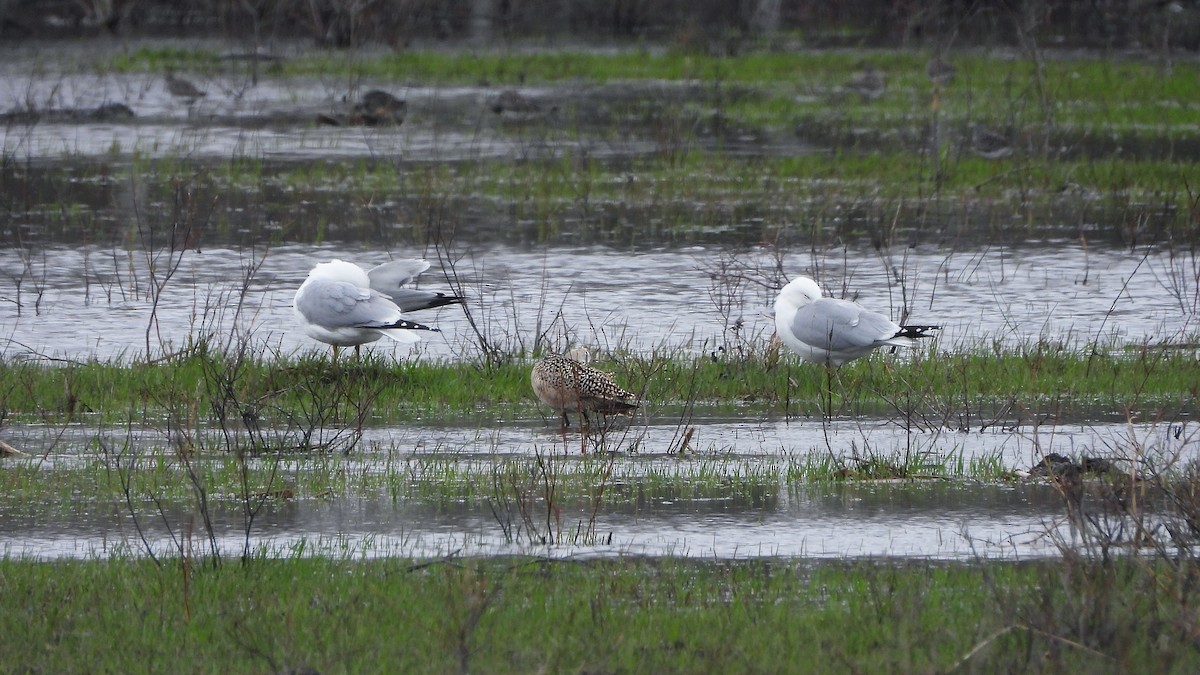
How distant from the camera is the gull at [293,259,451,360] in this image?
9.46m

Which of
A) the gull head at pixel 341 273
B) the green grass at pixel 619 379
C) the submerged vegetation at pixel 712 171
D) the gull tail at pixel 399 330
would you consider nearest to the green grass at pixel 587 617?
the green grass at pixel 619 379

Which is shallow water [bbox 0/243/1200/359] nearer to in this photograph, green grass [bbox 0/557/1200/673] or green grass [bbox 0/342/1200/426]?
green grass [bbox 0/342/1200/426]

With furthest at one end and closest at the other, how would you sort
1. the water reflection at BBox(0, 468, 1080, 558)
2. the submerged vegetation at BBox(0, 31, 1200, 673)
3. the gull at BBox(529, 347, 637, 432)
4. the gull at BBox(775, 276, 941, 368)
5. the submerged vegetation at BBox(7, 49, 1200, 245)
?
the submerged vegetation at BBox(7, 49, 1200, 245)
the gull at BBox(775, 276, 941, 368)
the gull at BBox(529, 347, 637, 432)
the water reflection at BBox(0, 468, 1080, 558)
the submerged vegetation at BBox(0, 31, 1200, 673)

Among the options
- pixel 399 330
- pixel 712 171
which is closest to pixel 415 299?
pixel 399 330

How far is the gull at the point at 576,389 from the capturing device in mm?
8188

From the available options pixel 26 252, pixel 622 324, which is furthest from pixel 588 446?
pixel 26 252

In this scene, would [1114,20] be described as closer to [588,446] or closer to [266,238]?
[266,238]

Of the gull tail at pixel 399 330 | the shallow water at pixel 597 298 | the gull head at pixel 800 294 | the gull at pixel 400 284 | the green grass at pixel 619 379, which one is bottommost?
the shallow water at pixel 597 298

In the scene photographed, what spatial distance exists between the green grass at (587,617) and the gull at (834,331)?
337 centimetres

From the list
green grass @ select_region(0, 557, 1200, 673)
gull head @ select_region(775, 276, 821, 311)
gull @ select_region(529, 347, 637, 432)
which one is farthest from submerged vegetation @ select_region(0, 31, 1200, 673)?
gull head @ select_region(775, 276, 821, 311)

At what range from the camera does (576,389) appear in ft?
26.8

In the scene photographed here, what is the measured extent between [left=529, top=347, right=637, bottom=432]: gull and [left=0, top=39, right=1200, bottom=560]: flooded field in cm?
18

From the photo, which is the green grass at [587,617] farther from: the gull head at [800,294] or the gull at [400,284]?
the gull at [400,284]

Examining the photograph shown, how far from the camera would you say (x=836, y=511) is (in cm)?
681
